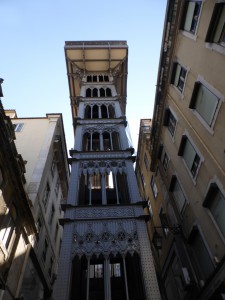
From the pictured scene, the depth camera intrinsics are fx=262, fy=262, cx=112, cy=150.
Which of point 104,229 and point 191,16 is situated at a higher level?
point 191,16

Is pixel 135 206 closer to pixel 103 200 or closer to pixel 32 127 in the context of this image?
pixel 103 200

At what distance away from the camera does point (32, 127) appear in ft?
95.4

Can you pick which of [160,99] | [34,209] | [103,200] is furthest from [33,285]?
[160,99]

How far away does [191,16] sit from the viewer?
14.2 m

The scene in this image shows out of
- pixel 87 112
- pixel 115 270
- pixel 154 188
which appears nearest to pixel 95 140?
pixel 87 112

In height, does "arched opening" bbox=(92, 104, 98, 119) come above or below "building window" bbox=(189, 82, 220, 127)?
above

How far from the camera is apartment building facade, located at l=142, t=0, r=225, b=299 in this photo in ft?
37.1

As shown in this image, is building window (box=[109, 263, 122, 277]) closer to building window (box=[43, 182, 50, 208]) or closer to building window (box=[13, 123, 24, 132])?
building window (box=[43, 182, 50, 208])

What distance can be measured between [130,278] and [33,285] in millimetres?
8680

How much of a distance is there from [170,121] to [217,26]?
7601mm

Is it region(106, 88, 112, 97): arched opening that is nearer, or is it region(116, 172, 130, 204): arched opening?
Result: region(116, 172, 130, 204): arched opening

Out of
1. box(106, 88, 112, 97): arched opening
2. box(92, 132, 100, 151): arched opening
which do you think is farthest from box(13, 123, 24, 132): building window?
box(106, 88, 112, 97): arched opening

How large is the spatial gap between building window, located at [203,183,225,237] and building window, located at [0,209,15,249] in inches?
397

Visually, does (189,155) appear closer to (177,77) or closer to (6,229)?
(177,77)
